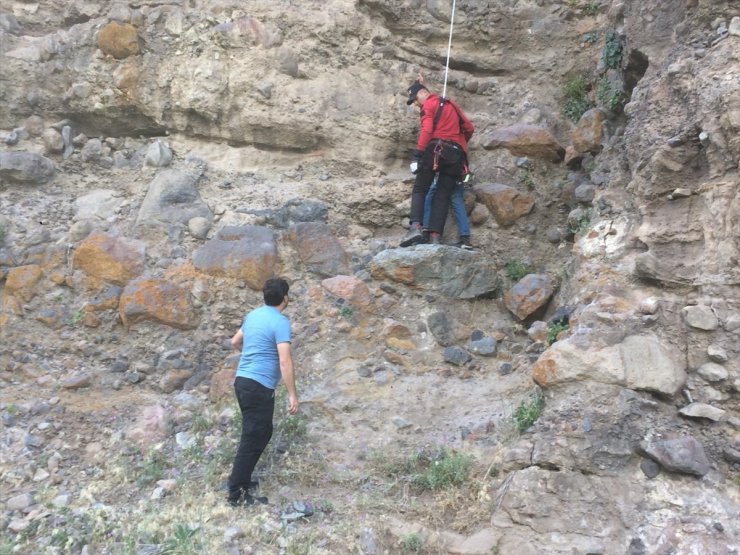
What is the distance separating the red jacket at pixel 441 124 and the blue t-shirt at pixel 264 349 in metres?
2.63

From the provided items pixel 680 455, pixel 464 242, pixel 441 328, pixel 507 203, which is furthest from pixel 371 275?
pixel 680 455

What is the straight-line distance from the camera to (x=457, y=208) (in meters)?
6.02

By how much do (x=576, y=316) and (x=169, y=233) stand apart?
355 centimetres

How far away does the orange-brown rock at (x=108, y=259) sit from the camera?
5.62 m

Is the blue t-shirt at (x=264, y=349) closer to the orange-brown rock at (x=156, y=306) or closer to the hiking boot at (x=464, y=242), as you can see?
the orange-brown rock at (x=156, y=306)

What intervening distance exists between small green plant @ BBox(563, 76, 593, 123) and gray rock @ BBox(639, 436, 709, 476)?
4058 mm

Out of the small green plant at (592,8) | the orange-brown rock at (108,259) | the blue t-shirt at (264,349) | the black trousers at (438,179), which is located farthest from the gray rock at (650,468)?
the small green plant at (592,8)

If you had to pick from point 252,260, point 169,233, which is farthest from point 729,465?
point 169,233

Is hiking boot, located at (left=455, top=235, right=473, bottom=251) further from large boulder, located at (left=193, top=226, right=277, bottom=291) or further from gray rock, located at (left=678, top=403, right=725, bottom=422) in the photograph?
gray rock, located at (left=678, top=403, right=725, bottom=422)

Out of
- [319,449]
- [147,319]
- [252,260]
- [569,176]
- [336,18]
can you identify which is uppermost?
[336,18]

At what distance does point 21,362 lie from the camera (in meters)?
5.11

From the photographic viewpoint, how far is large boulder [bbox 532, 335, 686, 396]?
3826 mm

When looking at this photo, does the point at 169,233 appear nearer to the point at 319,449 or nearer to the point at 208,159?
the point at 208,159

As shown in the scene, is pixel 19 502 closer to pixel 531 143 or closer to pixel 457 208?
pixel 457 208
